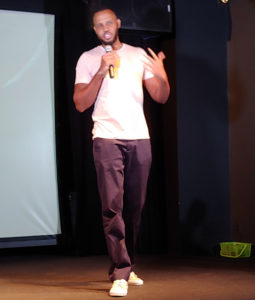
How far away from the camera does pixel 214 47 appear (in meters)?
4.27

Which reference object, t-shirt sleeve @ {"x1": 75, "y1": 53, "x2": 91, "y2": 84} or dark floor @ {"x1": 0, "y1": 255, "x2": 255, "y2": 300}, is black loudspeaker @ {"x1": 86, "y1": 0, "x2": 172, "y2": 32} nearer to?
t-shirt sleeve @ {"x1": 75, "y1": 53, "x2": 91, "y2": 84}

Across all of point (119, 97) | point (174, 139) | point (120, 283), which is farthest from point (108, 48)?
point (174, 139)

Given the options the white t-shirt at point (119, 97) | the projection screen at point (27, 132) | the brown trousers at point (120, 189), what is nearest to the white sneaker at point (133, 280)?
the brown trousers at point (120, 189)

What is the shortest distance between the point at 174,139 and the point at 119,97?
1.60m

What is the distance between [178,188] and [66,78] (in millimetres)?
1256

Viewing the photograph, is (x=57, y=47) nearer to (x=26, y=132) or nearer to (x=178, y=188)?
(x=26, y=132)

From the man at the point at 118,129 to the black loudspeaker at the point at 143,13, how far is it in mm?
1171

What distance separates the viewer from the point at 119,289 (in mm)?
2531

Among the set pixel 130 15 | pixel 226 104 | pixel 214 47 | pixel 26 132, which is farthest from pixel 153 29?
pixel 26 132

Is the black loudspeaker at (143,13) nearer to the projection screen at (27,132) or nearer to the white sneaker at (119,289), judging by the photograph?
the projection screen at (27,132)

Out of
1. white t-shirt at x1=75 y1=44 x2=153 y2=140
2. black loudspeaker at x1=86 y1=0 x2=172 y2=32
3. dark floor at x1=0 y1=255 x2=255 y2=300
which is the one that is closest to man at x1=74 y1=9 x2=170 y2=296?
white t-shirt at x1=75 y1=44 x2=153 y2=140

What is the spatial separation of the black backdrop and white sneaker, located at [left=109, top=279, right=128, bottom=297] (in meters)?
1.53

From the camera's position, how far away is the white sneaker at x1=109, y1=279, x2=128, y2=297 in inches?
99.4

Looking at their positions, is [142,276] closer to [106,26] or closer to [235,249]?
[235,249]
